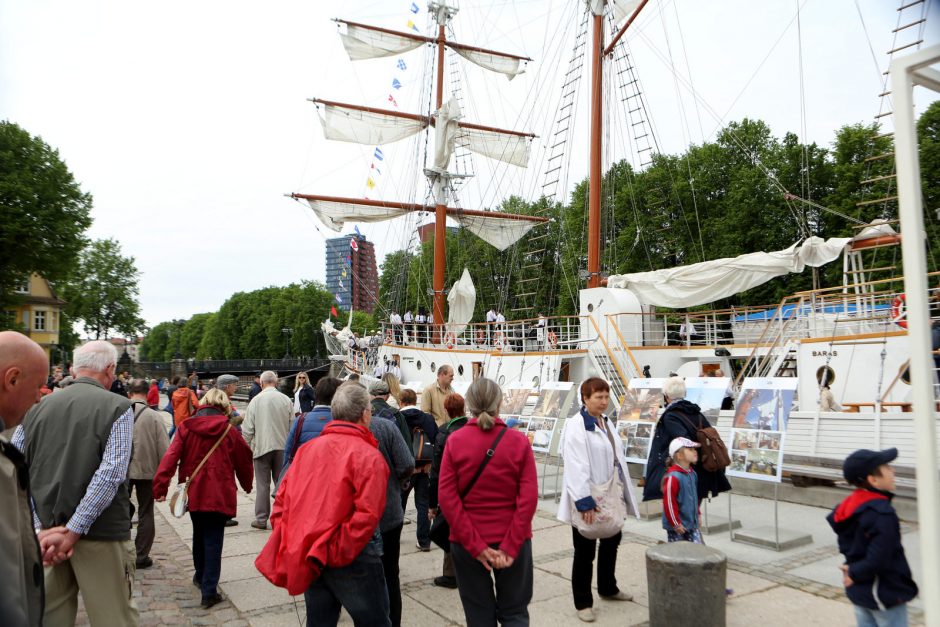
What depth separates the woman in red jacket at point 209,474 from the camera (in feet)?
18.9

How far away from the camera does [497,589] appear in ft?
13.5

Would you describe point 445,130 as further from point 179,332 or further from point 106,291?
point 179,332

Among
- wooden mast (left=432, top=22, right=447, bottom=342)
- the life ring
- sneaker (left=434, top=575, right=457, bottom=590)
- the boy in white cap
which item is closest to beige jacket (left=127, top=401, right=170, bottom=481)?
sneaker (left=434, top=575, right=457, bottom=590)

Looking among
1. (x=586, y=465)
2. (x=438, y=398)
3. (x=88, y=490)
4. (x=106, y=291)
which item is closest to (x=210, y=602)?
(x=88, y=490)

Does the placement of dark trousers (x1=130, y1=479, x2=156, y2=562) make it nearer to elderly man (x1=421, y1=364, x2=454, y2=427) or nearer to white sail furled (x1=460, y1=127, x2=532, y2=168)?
elderly man (x1=421, y1=364, x2=454, y2=427)

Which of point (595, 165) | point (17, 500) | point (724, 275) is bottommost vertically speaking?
point (17, 500)

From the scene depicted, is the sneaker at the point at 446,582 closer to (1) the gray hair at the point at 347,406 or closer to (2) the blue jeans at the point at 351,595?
(2) the blue jeans at the point at 351,595

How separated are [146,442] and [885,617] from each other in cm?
692

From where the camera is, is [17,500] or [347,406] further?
[347,406]

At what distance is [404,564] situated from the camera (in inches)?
275

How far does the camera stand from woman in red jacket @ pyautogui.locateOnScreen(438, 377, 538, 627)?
4.02 metres

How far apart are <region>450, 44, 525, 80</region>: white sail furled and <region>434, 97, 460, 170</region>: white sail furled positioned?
308 inches

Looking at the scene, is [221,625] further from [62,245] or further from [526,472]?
[62,245]

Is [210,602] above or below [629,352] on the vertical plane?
below
